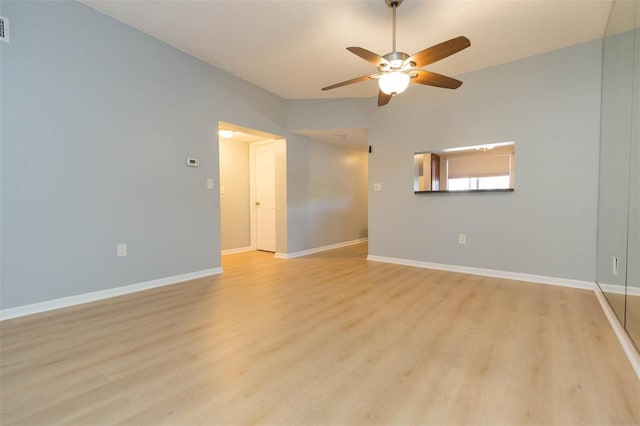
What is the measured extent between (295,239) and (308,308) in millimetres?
2572

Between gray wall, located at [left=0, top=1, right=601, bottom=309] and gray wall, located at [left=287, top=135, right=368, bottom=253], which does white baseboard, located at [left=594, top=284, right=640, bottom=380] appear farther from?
gray wall, located at [left=287, top=135, right=368, bottom=253]

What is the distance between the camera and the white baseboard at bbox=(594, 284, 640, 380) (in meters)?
1.64

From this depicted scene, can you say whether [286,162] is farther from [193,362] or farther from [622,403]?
[622,403]

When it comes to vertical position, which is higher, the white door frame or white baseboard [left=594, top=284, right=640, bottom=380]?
the white door frame

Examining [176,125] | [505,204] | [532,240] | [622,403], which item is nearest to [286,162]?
[176,125]

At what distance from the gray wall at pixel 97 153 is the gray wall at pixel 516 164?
2.76 meters

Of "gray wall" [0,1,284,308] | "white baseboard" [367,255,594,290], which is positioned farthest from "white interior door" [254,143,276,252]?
"white baseboard" [367,255,594,290]

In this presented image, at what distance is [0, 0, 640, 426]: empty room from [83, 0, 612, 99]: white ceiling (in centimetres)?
3

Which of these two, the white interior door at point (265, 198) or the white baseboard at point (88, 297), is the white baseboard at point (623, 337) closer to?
the white baseboard at point (88, 297)

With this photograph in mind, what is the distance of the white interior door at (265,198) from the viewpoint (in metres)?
5.69

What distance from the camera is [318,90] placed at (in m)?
4.42

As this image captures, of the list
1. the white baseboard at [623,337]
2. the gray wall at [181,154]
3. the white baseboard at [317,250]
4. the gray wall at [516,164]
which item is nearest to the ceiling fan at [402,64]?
the gray wall at [516,164]

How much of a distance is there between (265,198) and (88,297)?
3487mm

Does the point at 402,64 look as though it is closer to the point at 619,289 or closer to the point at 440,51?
the point at 440,51
